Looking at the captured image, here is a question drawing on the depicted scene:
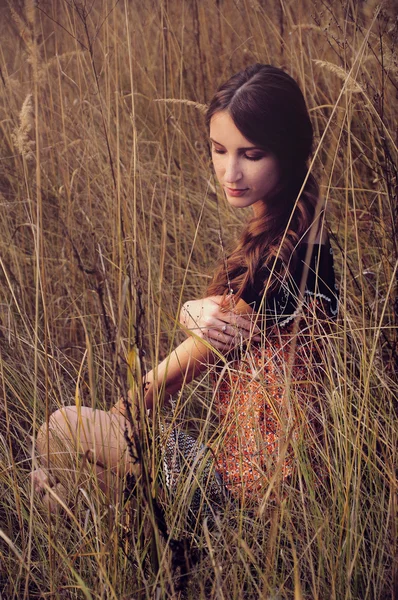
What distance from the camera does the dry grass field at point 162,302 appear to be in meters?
1.07

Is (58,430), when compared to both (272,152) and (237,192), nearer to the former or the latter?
(237,192)

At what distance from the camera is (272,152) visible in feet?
4.55

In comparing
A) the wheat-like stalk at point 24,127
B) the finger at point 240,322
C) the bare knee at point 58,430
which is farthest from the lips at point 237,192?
the bare knee at point 58,430

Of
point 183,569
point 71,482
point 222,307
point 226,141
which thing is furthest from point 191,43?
point 183,569

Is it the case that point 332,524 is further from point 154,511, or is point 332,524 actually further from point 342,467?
point 154,511

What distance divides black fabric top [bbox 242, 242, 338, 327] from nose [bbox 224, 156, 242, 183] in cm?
20

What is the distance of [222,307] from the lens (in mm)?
1354

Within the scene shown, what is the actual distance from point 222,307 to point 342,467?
0.39 metres

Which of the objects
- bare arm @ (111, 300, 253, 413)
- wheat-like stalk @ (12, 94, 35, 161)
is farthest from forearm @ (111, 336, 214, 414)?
wheat-like stalk @ (12, 94, 35, 161)

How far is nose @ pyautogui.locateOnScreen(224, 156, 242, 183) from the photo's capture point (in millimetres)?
1396

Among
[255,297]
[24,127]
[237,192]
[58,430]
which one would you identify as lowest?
[58,430]

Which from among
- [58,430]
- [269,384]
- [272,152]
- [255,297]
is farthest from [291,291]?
[58,430]

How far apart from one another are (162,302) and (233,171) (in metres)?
0.61

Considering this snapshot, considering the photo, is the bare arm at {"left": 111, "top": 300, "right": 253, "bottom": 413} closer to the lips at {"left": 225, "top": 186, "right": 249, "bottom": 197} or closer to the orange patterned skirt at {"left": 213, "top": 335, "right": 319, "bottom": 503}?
the orange patterned skirt at {"left": 213, "top": 335, "right": 319, "bottom": 503}
